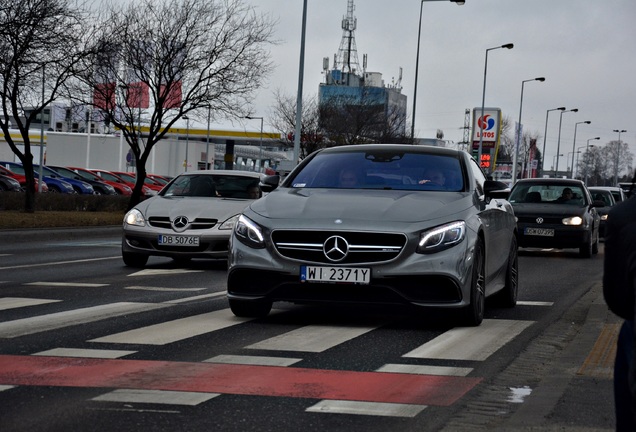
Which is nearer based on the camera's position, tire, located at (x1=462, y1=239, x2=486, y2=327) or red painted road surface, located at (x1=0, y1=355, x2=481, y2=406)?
red painted road surface, located at (x1=0, y1=355, x2=481, y2=406)

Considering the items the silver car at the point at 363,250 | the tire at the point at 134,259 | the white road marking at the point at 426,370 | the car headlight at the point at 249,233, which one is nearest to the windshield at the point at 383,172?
the silver car at the point at 363,250

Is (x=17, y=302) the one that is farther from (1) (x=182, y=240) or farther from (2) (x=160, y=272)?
(1) (x=182, y=240)

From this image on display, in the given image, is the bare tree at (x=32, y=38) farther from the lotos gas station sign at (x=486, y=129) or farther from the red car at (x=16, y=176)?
the lotos gas station sign at (x=486, y=129)

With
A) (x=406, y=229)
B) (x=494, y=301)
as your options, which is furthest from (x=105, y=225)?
(x=406, y=229)

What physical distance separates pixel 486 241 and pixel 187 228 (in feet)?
22.1

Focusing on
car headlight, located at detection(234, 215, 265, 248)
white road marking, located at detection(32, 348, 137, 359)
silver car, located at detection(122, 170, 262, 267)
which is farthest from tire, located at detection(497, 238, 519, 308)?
silver car, located at detection(122, 170, 262, 267)

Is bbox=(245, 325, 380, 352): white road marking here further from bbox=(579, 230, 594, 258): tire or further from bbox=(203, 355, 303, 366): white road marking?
bbox=(579, 230, 594, 258): tire

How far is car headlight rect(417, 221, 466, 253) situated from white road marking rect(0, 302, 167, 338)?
8.88 feet

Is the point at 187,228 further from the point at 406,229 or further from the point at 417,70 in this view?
the point at 417,70

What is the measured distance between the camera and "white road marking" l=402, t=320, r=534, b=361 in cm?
798

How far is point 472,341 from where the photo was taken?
8719 millimetres

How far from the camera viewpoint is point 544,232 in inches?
909

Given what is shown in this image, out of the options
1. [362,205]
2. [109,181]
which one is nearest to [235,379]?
[362,205]

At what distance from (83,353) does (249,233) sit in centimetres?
205
